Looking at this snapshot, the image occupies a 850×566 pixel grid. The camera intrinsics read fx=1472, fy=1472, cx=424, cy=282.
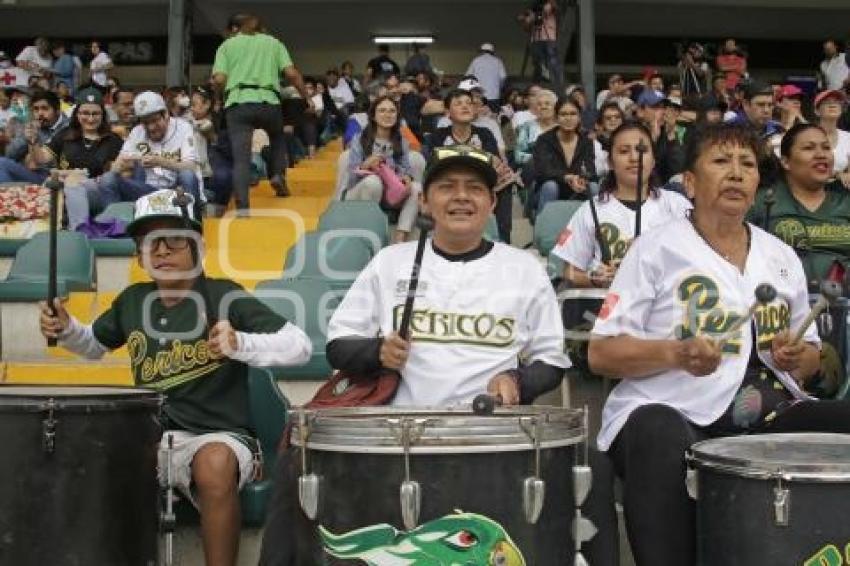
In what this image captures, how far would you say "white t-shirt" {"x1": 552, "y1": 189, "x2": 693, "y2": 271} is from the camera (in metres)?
6.29

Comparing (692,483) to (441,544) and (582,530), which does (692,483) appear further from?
(441,544)

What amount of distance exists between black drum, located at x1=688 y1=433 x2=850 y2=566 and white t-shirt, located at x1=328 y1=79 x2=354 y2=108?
15859 millimetres

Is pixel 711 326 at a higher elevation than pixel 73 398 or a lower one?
higher

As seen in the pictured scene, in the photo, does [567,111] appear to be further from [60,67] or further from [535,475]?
[60,67]

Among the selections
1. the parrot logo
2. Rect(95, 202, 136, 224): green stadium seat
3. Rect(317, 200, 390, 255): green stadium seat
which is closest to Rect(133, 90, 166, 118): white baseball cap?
Rect(95, 202, 136, 224): green stadium seat

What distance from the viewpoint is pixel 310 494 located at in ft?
11.0

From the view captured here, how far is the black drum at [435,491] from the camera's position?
3248mm

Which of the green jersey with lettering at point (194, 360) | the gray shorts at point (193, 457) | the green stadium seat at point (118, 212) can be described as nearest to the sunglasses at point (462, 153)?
the green jersey with lettering at point (194, 360)

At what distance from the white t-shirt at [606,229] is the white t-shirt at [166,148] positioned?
13.6 ft

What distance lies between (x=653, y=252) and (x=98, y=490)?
1.70 metres

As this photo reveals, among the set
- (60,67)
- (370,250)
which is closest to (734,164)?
(370,250)

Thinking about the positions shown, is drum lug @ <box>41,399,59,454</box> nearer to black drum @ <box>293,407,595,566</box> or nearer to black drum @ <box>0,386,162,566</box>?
black drum @ <box>0,386,162,566</box>

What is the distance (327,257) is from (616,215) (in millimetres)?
1920

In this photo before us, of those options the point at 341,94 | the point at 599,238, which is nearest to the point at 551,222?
the point at 599,238
